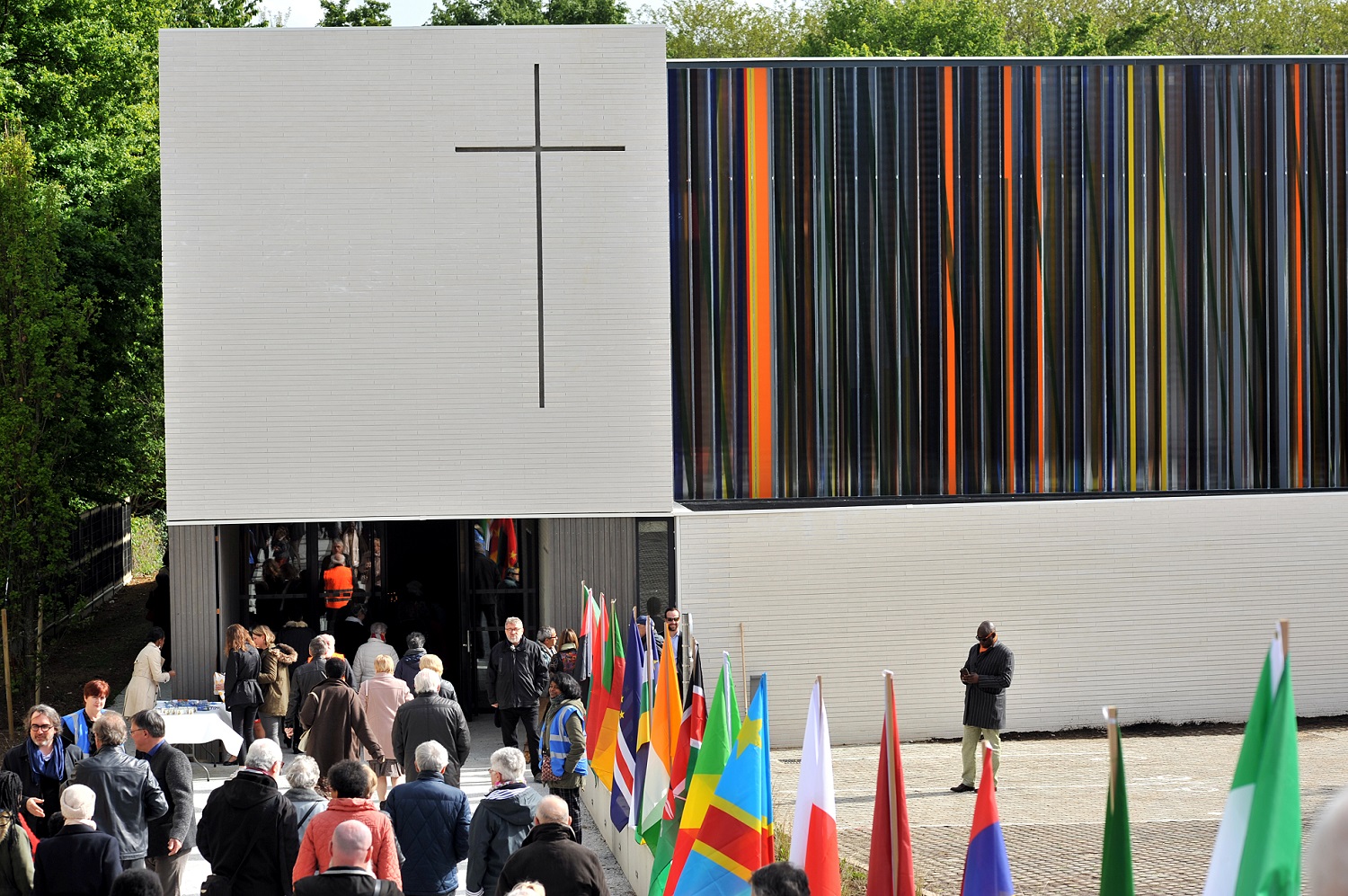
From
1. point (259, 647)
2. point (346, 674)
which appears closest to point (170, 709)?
point (259, 647)

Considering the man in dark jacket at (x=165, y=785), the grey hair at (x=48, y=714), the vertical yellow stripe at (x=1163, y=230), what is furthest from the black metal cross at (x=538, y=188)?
the man in dark jacket at (x=165, y=785)

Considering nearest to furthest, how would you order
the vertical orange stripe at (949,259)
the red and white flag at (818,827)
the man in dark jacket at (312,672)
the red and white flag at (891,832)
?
the red and white flag at (891,832) < the red and white flag at (818,827) < the man in dark jacket at (312,672) < the vertical orange stripe at (949,259)

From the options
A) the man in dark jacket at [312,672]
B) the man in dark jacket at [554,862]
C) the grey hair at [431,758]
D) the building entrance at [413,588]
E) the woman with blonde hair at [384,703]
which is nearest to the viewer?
the man in dark jacket at [554,862]

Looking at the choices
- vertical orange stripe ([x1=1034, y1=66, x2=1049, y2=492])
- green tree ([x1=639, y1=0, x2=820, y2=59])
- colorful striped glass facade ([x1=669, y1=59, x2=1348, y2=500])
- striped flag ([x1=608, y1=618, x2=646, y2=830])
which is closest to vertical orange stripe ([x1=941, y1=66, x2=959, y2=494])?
colorful striped glass facade ([x1=669, y1=59, x2=1348, y2=500])

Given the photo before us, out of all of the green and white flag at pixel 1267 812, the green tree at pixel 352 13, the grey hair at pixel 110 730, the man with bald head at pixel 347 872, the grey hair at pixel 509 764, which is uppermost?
the green tree at pixel 352 13

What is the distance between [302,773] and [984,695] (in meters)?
7.34

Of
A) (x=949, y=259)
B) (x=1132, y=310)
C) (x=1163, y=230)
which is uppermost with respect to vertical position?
(x=1163, y=230)

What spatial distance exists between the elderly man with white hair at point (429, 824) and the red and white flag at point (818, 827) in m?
2.11

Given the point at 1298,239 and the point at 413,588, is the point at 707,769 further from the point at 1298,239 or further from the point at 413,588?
the point at 1298,239

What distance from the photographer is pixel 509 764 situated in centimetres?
810

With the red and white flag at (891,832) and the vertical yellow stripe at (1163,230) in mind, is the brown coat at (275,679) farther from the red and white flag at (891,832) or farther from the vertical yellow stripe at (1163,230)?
the vertical yellow stripe at (1163,230)

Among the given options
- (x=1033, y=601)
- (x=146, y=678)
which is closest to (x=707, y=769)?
(x=146, y=678)

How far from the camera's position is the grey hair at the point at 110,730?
8609 millimetres

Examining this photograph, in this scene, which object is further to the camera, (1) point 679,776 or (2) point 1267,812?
(1) point 679,776
